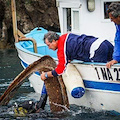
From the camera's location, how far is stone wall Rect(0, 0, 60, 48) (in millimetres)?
23486

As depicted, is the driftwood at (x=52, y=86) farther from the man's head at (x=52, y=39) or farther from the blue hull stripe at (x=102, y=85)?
the man's head at (x=52, y=39)

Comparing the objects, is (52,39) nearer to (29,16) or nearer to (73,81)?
(73,81)

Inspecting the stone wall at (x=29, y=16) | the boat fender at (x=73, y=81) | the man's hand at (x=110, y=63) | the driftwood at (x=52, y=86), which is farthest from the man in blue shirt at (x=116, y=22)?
the stone wall at (x=29, y=16)

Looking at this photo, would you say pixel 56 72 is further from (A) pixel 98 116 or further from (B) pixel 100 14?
(B) pixel 100 14

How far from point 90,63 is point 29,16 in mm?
15492

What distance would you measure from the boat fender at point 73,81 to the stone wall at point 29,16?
14.4m

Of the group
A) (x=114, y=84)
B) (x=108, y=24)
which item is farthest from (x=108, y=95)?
(x=108, y=24)

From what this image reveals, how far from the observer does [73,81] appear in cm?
895

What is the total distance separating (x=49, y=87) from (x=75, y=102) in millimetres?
841

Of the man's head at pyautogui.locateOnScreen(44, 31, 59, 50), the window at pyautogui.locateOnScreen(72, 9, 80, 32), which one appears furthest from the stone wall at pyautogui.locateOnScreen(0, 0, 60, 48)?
the man's head at pyautogui.locateOnScreen(44, 31, 59, 50)

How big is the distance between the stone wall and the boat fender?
14372 millimetres

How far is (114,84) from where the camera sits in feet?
28.8

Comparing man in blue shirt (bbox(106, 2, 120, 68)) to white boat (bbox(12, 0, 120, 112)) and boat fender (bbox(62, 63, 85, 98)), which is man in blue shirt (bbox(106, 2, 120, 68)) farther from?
boat fender (bbox(62, 63, 85, 98))

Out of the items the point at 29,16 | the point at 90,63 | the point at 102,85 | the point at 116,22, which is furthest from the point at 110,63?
the point at 29,16
